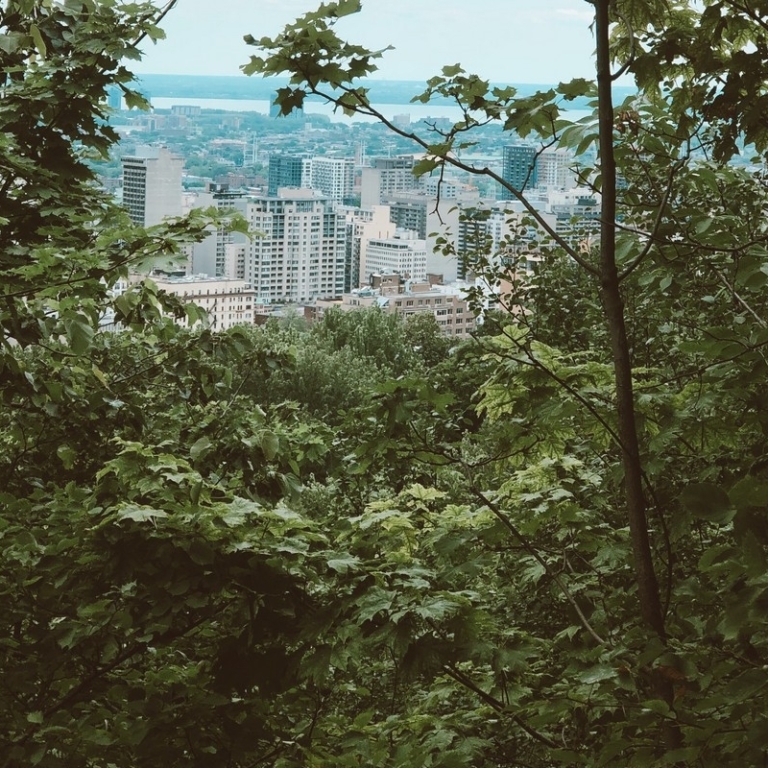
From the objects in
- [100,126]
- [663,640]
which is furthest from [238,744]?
[100,126]

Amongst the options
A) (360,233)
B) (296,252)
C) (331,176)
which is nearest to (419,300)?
(296,252)

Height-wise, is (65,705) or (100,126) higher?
(100,126)

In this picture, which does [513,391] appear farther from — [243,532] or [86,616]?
[86,616]

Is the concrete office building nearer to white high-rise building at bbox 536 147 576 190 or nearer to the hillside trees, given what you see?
white high-rise building at bbox 536 147 576 190

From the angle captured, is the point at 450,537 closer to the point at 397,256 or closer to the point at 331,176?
the point at 397,256

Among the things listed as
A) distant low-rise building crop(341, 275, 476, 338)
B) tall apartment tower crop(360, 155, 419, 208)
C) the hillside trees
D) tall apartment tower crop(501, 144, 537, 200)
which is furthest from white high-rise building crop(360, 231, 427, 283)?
the hillside trees
